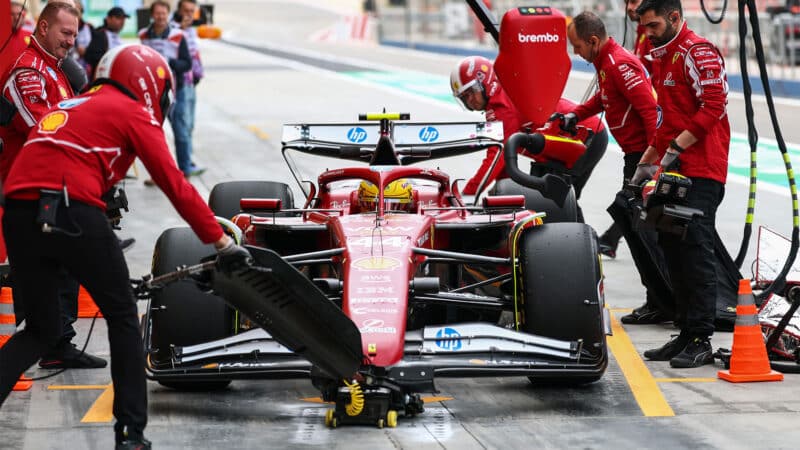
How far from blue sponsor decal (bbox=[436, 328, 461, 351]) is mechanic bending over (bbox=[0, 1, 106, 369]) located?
229cm

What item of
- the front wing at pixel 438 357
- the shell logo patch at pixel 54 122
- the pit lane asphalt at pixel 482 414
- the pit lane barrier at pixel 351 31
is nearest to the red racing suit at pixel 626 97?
the pit lane asphalt at pixel 482 414

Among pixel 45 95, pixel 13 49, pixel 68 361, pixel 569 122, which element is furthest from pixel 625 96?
pixel 13 49

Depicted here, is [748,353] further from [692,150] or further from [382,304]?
[382,304]

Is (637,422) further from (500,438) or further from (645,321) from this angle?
(645,321)

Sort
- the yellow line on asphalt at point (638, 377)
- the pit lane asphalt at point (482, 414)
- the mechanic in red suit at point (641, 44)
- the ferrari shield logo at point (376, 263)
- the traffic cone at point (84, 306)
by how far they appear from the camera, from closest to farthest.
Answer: the pit lane asphalt at point (482, 414)
the yellow line on asphalt at point (638, 377)
the ferrari shield logo at point (376, 263)
the traffic cone at point (84, 306)
the mechanic in red suit at point (641, 44)

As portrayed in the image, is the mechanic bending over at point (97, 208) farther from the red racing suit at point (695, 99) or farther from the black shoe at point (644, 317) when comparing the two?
the black shoe at point (644, 317)

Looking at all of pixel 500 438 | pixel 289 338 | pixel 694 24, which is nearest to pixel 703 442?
pixel 500 438

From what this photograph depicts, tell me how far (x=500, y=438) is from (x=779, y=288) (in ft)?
8.40

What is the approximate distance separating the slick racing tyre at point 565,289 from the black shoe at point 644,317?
2.00 metres

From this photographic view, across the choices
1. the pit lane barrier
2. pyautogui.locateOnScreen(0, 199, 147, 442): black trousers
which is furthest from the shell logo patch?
the pit lane barrier

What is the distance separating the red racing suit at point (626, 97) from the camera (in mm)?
9094

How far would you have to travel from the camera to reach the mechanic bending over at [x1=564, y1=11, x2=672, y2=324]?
29.9ft

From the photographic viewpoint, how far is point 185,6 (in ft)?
53.8

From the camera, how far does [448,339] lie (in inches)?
274
